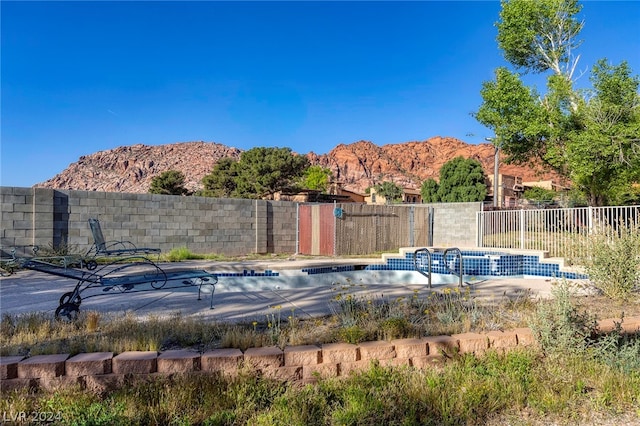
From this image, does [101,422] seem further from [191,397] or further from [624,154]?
[624,154]

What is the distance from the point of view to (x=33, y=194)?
9062mm

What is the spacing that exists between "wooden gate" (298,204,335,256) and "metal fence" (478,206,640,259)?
575cm

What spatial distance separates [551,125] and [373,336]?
44.6ft

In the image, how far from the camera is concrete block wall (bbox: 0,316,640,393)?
2416 mm

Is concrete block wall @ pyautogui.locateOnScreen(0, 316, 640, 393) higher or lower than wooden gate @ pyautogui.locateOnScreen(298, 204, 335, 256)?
lower

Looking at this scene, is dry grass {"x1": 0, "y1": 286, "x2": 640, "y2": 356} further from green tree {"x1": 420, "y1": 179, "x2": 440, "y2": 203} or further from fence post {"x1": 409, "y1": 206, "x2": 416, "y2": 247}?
green tree {"x1": 420, "y1": 179, "x2": 440, "y2": 203}

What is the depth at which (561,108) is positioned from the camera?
14.0 meters

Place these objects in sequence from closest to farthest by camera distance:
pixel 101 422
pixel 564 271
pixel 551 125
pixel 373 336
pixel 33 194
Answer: pixel 101 422
pixel 373 336
pixel 564 271
pixel 33 194
pixel 551 125

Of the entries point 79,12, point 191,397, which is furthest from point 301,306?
point 79,12

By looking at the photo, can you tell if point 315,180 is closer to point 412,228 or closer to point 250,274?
point 412,228

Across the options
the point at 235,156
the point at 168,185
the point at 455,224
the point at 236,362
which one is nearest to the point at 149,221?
the point at 236,362

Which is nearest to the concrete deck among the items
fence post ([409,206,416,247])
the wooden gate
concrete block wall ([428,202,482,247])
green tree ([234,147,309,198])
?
the wooden gate

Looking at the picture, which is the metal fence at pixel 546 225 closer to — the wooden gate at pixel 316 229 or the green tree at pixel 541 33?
the wooden gate at pixel 316 229

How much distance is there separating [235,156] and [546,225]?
83.5 meters
